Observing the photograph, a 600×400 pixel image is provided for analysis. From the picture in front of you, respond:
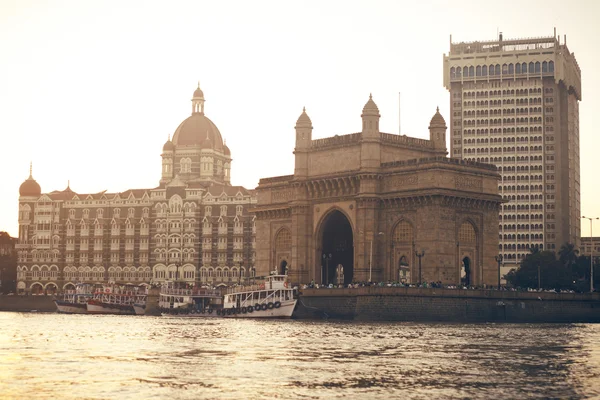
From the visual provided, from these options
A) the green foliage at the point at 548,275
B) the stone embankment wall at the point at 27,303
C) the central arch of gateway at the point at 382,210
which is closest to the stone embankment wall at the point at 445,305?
the central arch of gateway at the point at 382,210

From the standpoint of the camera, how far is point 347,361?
56375 millimetres

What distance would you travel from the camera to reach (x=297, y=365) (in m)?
53.7

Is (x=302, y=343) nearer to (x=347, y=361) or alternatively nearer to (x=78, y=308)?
(x=347, y=361)

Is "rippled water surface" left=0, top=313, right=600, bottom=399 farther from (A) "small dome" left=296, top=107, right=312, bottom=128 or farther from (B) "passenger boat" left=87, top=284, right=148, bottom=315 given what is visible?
(B) "passenger boat" left=87, top=284, right=148, bottom=315

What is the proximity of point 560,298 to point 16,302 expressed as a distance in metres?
100

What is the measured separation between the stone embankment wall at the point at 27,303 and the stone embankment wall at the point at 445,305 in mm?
71855

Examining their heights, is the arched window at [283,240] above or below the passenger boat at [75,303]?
above

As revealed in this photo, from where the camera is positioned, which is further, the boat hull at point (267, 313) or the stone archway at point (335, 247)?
the stone archway at point (335, 247)

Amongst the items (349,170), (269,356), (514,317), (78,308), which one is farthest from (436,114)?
(269,356)

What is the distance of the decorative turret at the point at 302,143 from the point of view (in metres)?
135

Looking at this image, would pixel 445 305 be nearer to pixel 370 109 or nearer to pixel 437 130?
pixel 370 109

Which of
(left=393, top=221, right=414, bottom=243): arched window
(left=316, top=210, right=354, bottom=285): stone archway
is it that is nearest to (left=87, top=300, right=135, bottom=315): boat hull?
(left=316, top=210, right=354, bottom=285): stone archway

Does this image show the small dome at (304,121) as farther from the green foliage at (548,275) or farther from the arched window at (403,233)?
the green foliage at (548,275)

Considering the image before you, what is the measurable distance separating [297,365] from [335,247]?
8560 centimetres
